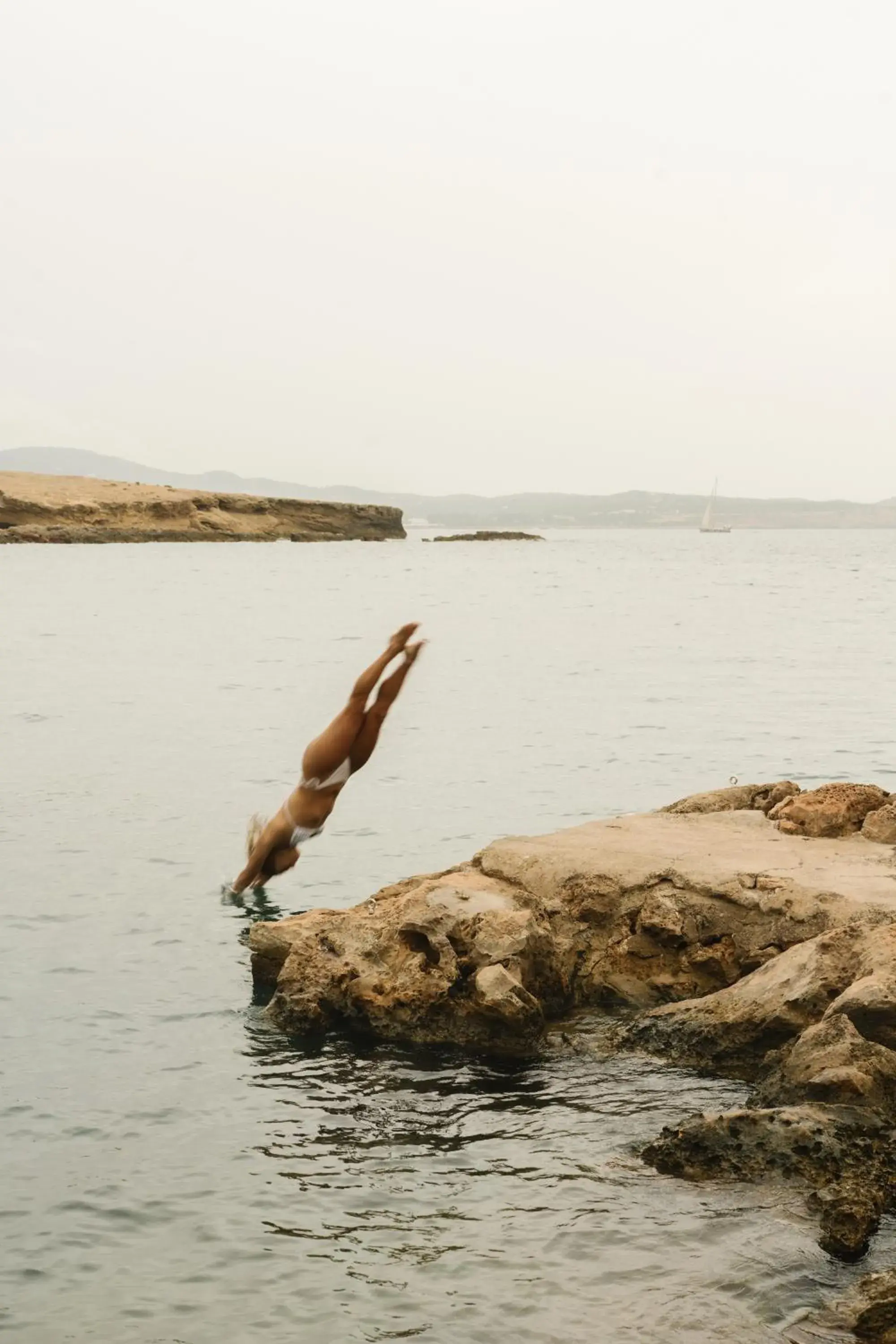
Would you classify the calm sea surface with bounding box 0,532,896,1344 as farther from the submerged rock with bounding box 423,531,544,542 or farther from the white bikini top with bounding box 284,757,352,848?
the submerged rock with bounding box 423,531,544,542

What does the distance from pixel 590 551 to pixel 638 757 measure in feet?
480

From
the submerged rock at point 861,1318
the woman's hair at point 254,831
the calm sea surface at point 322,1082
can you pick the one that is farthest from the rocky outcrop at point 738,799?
the submerged rock at point 861,1318

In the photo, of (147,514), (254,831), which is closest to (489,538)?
(147,514)

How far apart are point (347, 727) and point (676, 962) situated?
3.49m

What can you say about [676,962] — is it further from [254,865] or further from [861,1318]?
[254,865]

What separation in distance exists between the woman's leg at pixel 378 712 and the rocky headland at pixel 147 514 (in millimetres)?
103373

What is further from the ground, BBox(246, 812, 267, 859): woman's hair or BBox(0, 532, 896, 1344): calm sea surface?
BBox(246, 812, 267, 859): woman's hair

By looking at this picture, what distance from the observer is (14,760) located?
21062mm

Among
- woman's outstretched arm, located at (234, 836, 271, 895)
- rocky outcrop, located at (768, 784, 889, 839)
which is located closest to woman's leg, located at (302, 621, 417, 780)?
woman's outstretched arm, located at (234, 836, 271, 895)

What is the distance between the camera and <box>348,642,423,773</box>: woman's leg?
11.5 meters

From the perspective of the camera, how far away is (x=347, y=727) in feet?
39.1

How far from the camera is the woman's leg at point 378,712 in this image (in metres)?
11.5

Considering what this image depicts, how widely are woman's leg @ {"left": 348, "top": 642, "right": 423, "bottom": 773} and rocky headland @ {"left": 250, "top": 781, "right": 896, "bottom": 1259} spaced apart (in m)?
1.36

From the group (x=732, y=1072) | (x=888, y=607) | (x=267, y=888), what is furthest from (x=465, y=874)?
(x=888, y=607)
